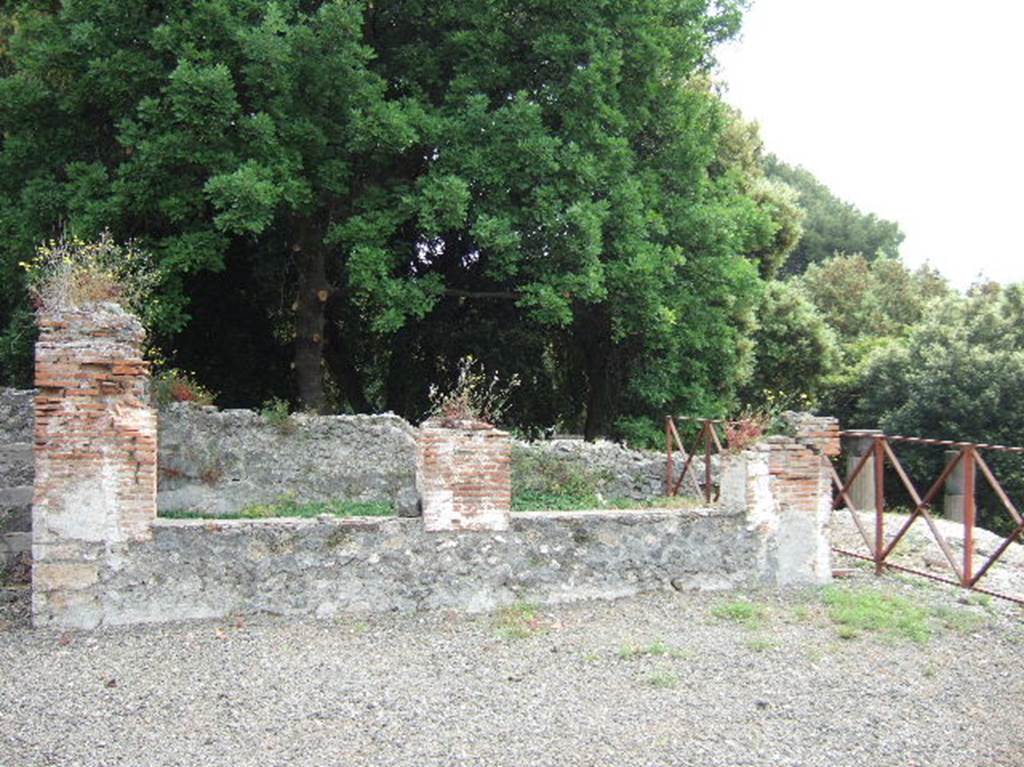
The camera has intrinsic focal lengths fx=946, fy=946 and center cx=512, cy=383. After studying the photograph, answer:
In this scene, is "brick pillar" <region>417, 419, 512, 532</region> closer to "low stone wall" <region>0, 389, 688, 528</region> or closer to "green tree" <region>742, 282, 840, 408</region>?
"low stone wall" <region>0, 389, 688, 528</region>

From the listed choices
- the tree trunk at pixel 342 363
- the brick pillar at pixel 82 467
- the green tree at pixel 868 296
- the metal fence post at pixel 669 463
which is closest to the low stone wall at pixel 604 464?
the metal fence post at pixel 669 463

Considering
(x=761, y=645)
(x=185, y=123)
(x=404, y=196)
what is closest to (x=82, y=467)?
(x=761, y=645)

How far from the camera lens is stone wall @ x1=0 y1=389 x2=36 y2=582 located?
8680 mm

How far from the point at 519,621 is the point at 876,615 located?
2.87m

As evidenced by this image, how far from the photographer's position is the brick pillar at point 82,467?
716 centimetres

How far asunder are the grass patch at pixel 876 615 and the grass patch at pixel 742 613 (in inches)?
22.5

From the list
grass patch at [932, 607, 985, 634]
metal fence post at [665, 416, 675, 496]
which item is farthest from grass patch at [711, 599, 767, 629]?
metal fence post at [665, 416, 675, 496]

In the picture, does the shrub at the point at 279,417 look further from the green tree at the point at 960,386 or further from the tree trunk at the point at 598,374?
the green tree at the point at 960,386

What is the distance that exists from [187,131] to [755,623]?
1005cm

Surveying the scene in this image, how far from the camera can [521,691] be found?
19.3ft

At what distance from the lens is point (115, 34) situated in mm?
13742

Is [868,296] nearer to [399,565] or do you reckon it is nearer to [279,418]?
[279,418]

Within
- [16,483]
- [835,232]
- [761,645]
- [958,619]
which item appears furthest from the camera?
[835,232]

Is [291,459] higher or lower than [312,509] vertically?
higher
